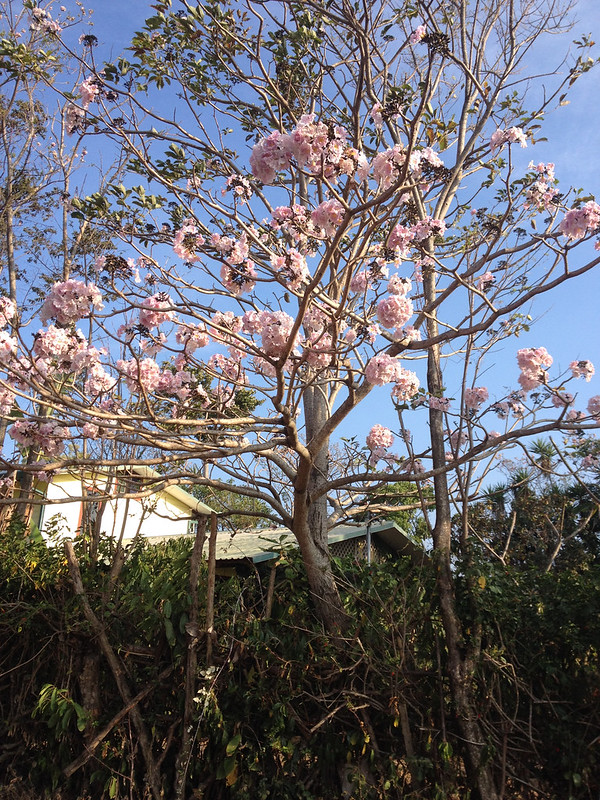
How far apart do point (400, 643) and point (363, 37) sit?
3.13 m

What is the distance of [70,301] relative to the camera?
11.0 ft

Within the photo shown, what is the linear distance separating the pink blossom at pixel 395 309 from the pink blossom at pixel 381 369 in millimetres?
218

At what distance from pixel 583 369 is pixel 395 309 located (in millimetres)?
1415

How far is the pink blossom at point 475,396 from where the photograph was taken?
4020mm

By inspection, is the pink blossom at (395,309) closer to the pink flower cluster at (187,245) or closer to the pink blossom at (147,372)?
the pink flower cluster at (187,245)

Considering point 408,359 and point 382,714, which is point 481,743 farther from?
point 408,359

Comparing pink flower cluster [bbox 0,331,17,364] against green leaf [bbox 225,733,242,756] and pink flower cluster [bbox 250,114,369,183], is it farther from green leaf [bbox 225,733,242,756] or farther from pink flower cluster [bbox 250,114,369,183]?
green leaf [bbox 225,733,242,756]

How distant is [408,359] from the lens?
4348 millimetres

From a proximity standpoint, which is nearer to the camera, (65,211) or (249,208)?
(249,208)

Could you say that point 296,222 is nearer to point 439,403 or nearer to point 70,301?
point 70,301

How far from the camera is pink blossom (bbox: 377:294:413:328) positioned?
325 cm

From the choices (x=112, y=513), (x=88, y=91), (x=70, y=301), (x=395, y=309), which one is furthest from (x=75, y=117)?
(x=112, y=513)

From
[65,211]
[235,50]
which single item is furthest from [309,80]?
[65,211]

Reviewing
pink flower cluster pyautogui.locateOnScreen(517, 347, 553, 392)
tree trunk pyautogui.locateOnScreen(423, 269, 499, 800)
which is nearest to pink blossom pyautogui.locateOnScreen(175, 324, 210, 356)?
tree trunk pyautogui.locateOnScreen(423, 269, 499, 800)
